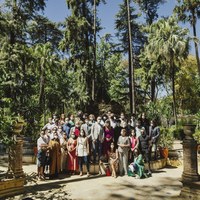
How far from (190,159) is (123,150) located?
12.6 ft

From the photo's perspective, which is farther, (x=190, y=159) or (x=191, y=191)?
(x=190, y=159)

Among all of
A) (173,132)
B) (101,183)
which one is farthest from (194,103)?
(101,183)

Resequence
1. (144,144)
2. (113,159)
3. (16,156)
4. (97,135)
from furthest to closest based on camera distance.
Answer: (144,144)
(97,135)
(113,159)
(16,156)

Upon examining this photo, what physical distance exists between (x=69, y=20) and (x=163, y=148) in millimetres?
12955

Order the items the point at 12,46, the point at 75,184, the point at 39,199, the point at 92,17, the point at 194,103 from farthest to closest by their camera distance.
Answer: the point at 194,103 < the point at 92,17 < the point at 12,46 < the point at 75,184 < the point at 39,199

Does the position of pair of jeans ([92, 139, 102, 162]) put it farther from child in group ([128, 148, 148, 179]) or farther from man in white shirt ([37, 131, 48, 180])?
man in white shirt ([37, 131, 48, 180])

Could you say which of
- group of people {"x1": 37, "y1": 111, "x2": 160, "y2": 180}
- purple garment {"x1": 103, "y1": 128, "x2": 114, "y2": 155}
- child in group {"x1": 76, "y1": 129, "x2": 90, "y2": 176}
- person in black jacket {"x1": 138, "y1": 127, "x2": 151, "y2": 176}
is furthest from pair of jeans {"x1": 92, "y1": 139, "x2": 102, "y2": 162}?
person in black jacket {"x1": 138, "y1": 127, "x2": 151, "y2": 176}

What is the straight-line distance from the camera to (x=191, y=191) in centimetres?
716

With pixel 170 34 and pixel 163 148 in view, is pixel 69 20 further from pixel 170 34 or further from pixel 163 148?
pixel 163 148

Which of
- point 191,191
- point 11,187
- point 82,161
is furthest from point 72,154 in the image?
point 191,191

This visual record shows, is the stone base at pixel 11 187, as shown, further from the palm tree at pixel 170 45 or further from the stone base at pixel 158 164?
the palm tree at pixel 170 45

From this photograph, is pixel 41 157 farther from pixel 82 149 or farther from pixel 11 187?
pixel 11 187

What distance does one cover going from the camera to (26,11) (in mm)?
17547

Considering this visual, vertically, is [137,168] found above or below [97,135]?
below
